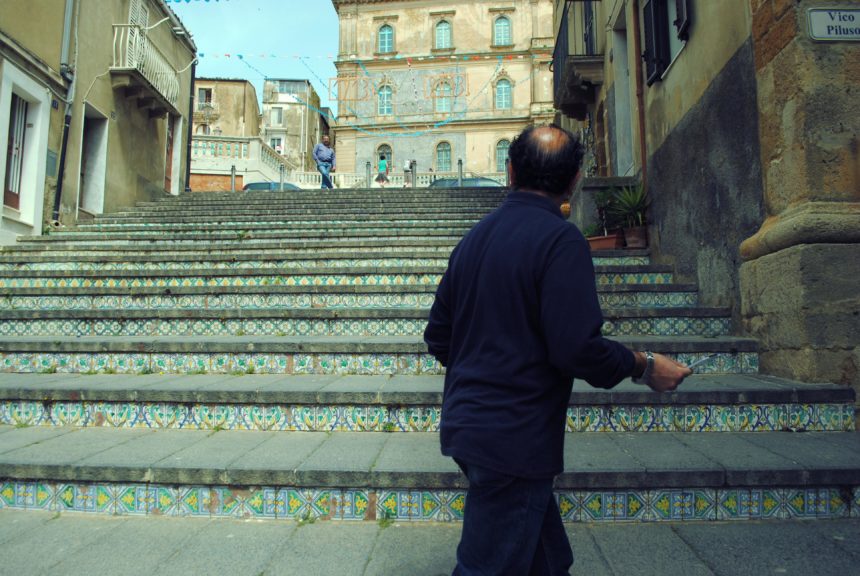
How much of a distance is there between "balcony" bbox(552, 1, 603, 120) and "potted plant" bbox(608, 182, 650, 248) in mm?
4214

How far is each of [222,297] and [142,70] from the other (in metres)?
7.94

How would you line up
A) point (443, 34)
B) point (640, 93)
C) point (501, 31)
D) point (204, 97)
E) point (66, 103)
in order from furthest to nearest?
1. point (204, 97)
2. point (443, 34)
3. point (501, 31)
4. point (66, 103)
5. point (640, 93)

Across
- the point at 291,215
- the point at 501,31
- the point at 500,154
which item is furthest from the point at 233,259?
the point at 501,31

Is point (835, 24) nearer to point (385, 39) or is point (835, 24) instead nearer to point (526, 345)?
point (526, 345)

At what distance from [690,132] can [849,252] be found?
7.60ft

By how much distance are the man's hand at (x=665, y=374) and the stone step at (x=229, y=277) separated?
13.7 feet

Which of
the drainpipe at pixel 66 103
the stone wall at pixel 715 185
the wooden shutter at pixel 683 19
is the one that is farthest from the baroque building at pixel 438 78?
the stone wall at pixel 715 185

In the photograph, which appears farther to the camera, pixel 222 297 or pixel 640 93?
pixel 640 93

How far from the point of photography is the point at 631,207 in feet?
20.6

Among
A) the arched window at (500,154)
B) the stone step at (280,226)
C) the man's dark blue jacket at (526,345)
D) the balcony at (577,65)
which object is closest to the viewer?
the man's dark blue jacket at (526,345)

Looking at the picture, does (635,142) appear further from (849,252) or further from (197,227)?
(197,227)

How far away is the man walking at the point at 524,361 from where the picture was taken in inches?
55.8

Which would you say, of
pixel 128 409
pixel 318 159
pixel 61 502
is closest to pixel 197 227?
pixel 128 409

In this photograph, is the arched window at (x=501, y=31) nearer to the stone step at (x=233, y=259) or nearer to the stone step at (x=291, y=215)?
the stone step at (x=291, y=215)
